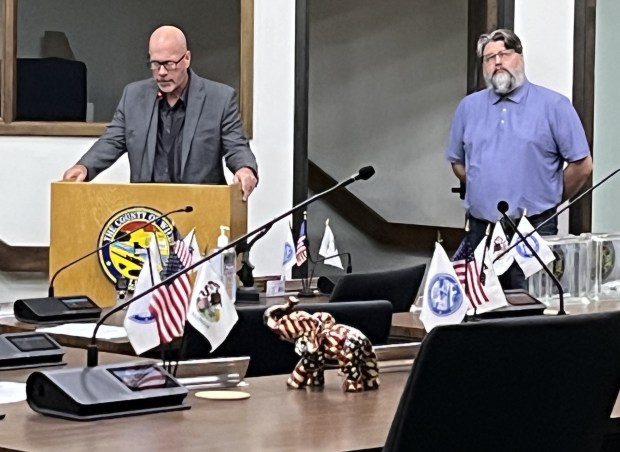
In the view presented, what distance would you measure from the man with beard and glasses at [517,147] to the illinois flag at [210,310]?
3.70 m

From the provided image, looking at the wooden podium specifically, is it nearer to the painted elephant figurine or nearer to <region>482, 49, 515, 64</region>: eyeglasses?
the painted elephant figurine

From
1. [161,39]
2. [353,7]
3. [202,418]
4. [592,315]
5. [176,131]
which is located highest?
[353,7]

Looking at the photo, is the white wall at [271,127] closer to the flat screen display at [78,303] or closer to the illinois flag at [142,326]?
the flat screen display at [78,303]

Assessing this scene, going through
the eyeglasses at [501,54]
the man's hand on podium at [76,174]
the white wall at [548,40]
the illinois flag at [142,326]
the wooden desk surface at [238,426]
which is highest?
the white wall at [548,40]

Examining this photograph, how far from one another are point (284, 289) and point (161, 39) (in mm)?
1200

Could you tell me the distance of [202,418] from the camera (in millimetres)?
2502

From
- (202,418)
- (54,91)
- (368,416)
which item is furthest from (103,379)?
(54,91)

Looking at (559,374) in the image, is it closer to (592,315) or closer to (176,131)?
(592,315)

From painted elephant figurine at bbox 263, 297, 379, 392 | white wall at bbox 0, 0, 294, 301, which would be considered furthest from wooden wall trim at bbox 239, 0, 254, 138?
painted elephant figurine at bbox 263, 297, 379, 392

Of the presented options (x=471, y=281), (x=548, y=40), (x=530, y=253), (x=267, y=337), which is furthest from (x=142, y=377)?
(x=548, y=40)

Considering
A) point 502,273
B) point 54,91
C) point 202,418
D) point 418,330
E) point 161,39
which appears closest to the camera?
point 202,418

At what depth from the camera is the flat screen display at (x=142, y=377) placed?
261 cm

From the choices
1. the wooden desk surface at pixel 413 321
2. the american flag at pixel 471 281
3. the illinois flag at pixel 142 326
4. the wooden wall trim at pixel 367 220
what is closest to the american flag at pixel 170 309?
the illinois flag at pixel 142 326

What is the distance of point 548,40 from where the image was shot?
826 cm
